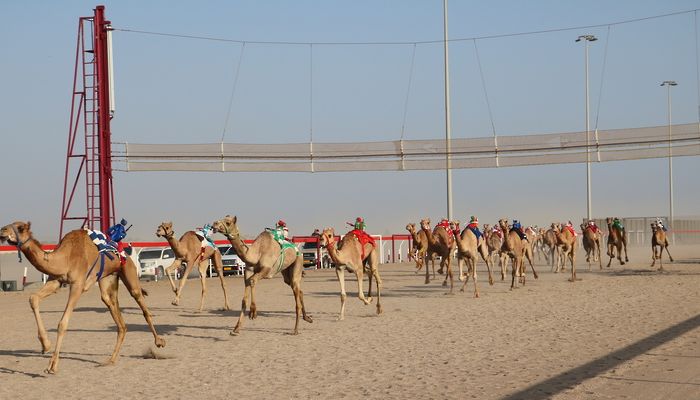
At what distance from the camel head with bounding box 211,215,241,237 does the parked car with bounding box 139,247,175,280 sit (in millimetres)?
25955

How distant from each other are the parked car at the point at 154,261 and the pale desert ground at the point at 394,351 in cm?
1596

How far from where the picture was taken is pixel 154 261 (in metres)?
44.1

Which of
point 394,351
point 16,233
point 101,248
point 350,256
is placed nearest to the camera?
point 16,233

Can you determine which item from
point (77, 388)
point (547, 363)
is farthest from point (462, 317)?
point (77, 388)

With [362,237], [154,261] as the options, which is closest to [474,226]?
[362,237]

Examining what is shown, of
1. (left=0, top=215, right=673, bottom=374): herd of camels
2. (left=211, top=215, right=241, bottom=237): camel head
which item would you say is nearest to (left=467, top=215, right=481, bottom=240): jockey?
(left=0, top=215, right=673, bottom=374): herd of camels

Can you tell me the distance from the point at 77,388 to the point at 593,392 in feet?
22.0

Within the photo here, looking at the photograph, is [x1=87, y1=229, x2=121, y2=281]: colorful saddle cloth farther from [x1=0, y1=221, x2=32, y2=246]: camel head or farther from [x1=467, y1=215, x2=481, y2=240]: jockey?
[x1=467, y1=215, x2=481, y2=240]: jockey

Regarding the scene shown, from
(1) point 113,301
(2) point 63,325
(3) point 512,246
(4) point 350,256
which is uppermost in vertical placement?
(3) point 512,246

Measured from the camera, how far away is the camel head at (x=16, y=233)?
13.1m

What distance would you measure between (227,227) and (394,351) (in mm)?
4342

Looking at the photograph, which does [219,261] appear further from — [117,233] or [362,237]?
[117,233]

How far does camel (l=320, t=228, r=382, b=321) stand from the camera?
2022 cm

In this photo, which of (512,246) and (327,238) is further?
(512,246)
